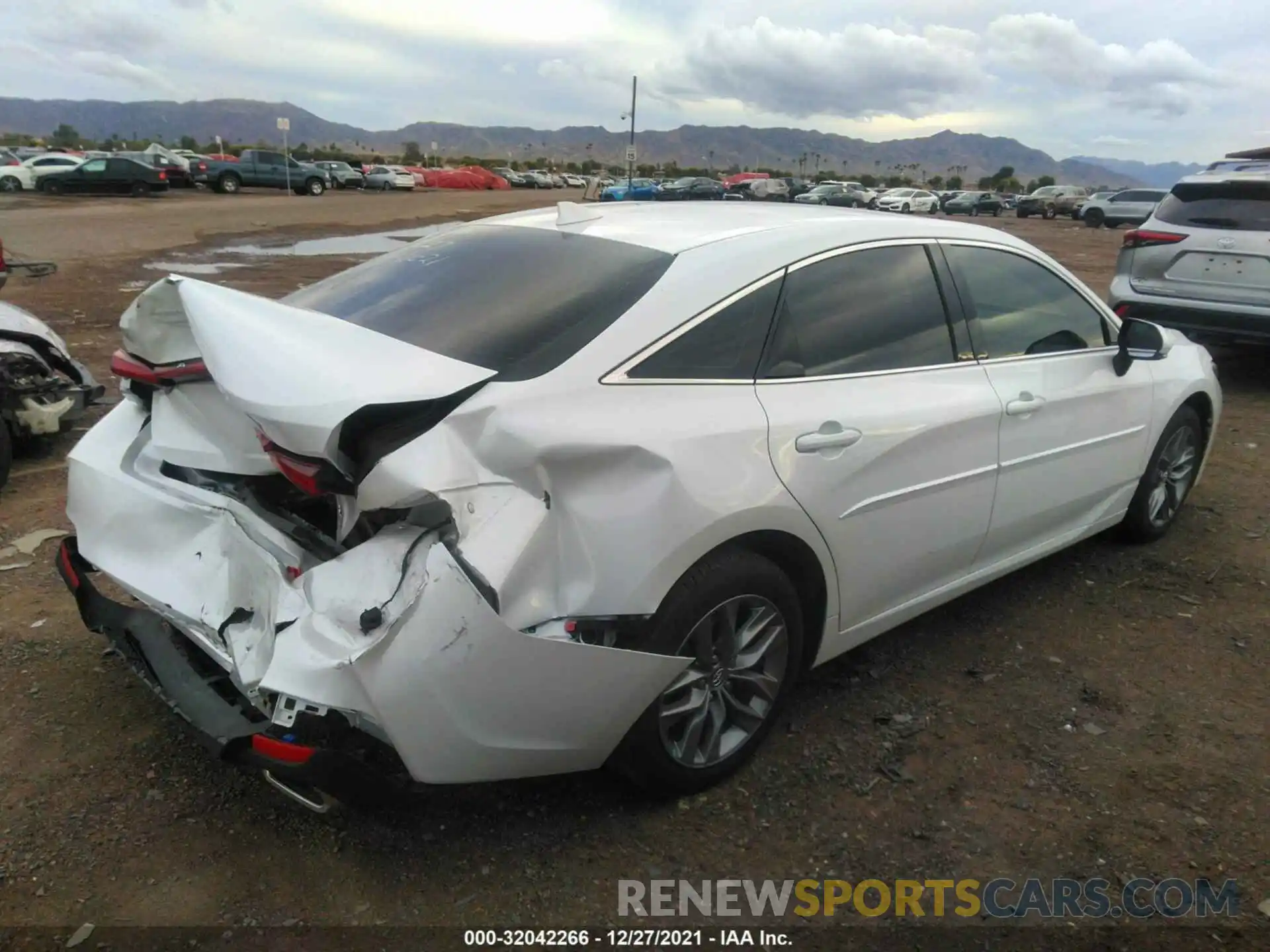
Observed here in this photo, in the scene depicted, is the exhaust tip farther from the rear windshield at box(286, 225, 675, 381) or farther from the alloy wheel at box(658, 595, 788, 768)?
the rear windshield at box(286, 225, 675, 381)

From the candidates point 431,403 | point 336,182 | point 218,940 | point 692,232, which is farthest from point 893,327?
point 336,182

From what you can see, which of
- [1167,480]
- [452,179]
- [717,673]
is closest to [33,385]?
[717,673]

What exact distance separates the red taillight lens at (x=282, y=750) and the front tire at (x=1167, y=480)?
3887 mm

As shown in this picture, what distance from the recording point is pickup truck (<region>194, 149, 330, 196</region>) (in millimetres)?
37406

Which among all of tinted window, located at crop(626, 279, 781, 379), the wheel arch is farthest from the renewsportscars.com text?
tinted window, located at crop(626, 279, 781, 379)

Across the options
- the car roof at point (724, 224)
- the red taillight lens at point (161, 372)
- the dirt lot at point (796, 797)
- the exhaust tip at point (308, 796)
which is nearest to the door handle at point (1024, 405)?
the car roof at point (724, 224)

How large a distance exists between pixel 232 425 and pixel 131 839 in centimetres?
116

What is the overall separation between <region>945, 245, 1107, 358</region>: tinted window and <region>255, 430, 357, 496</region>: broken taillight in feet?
7.61

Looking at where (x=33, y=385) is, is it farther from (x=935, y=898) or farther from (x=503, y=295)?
(x=935, y=898)

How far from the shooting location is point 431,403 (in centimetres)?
224

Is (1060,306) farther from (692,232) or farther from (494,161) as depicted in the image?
(494,161)

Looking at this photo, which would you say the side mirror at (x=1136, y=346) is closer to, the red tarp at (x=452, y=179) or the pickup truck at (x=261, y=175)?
the pickup truck at (x=261, y=175)

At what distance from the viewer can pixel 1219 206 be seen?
24.0ft

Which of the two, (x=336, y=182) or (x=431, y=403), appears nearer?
(x=431, y=403)
